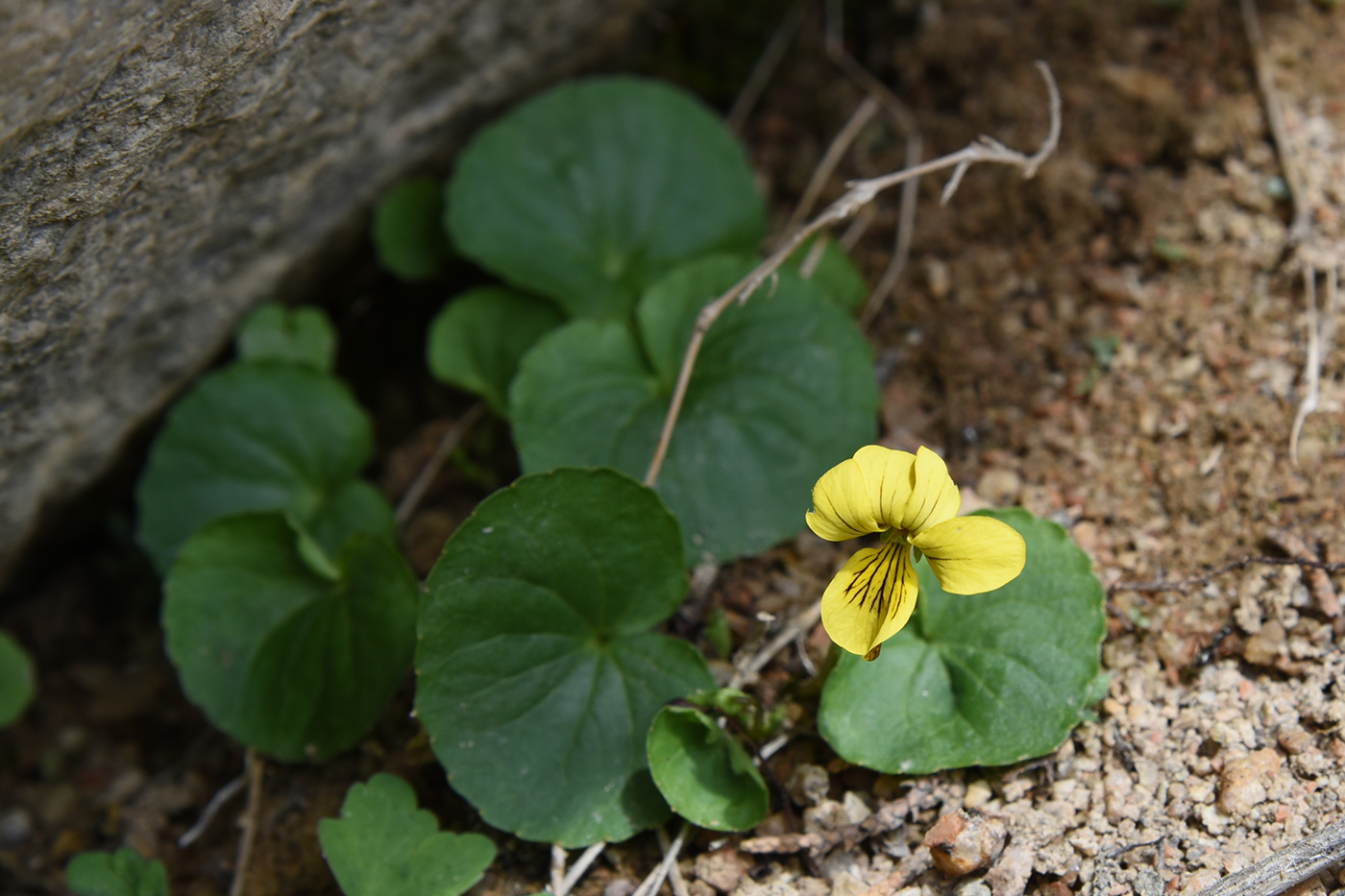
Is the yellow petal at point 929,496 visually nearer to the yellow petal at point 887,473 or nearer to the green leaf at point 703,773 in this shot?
the yellow petal at point 887,473

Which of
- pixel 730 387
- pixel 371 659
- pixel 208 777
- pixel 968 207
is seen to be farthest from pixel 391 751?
pixel 968 207

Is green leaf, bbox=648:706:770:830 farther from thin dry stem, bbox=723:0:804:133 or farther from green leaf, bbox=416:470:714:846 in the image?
thin dry stem, bbox=723:0:804:133

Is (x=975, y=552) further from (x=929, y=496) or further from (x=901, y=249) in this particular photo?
(x=901, y=249)

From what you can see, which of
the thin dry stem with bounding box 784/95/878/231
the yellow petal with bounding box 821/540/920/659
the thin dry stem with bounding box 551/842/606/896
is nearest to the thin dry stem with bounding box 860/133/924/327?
the thin dry stem with bounding box 784/95/878/231

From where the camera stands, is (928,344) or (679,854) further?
(928,344)

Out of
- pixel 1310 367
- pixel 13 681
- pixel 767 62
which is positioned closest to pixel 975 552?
pixel 1310 367

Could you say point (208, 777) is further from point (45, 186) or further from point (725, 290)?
point (725, 290)
